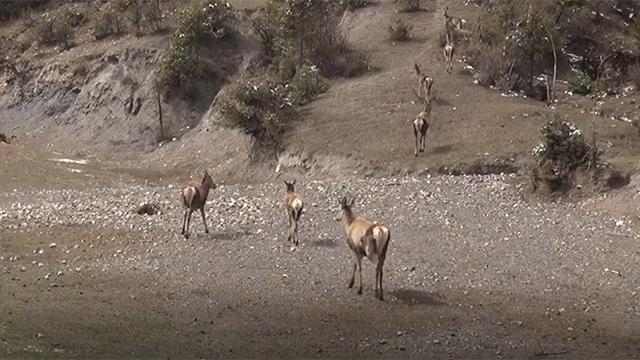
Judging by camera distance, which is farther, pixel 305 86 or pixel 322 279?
pixel 305 86

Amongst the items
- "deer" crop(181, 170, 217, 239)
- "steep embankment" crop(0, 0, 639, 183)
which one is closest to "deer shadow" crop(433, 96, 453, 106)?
"steep embankment" crop(0, 0, 639, 183)

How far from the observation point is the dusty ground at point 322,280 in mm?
13883

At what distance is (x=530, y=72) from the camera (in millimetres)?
37219

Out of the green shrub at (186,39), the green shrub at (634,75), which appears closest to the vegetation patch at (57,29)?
the green shrub at (186,39)

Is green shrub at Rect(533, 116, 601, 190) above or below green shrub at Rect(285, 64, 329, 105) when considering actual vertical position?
above

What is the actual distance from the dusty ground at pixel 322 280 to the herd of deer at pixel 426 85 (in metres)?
3.40

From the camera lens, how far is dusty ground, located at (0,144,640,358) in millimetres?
13883

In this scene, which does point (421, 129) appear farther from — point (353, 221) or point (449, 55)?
point (353, 221)

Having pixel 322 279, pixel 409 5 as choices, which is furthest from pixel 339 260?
pixel 409 5

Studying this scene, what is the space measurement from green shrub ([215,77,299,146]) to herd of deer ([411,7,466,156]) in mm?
4573

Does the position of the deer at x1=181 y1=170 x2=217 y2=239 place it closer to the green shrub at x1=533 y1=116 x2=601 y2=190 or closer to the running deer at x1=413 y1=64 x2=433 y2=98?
the green shrub at x1=533 y1=116 x2=601 y2=190

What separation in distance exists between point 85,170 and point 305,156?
29.8 ft

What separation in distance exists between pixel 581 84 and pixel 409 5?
44.3ft

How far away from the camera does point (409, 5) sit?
47.8 metres
